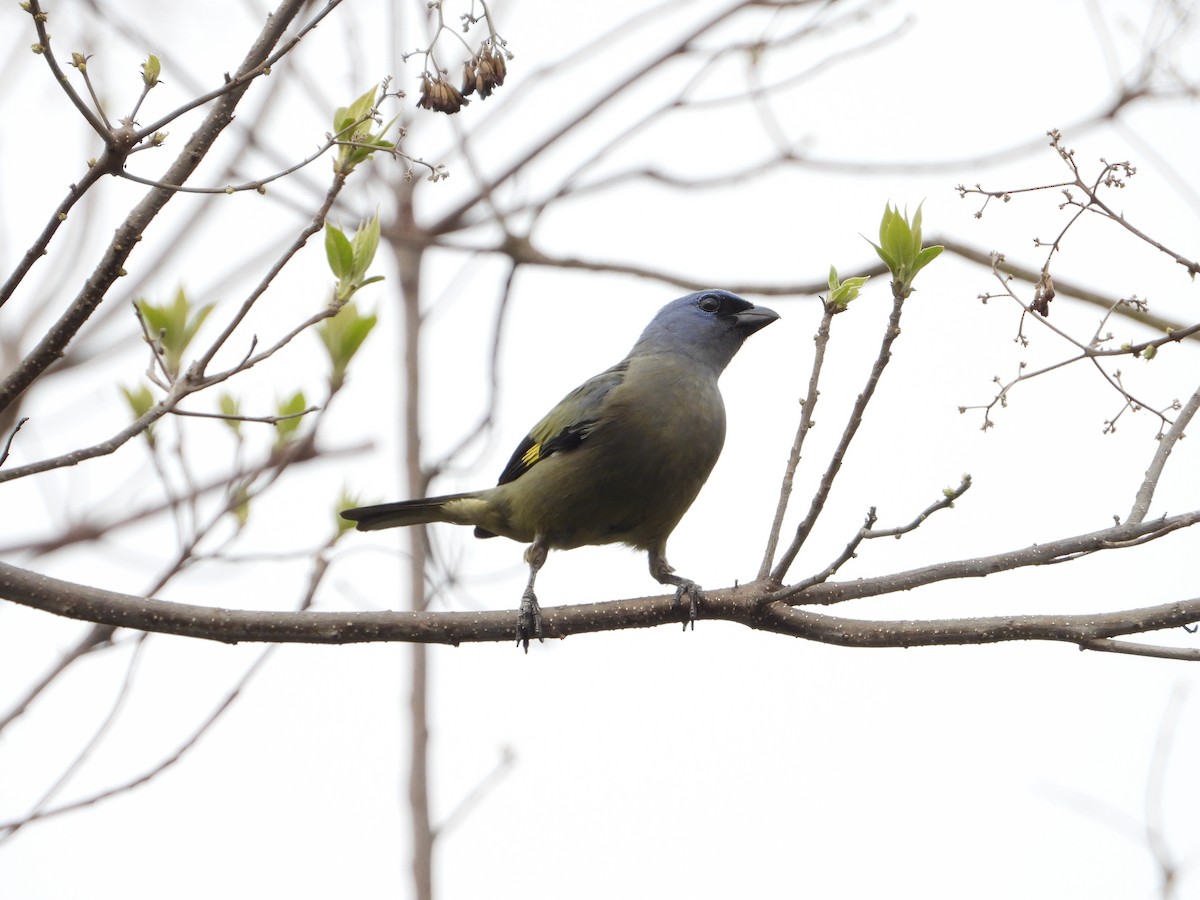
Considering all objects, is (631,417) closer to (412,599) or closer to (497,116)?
(412,599)

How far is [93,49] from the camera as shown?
18.1 ft

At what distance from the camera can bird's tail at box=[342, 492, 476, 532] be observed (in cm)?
585

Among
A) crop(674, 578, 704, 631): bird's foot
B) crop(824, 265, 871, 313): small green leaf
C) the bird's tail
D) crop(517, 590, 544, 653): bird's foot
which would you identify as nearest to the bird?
the bird's tail

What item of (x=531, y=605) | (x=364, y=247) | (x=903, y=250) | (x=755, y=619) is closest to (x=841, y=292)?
(x=903, y=250)

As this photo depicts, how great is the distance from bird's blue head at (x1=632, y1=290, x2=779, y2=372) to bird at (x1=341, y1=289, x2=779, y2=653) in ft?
0.09

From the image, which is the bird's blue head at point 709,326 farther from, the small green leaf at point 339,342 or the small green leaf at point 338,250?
the small green leaf at point 338,250

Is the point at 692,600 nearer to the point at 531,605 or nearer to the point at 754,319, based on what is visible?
the point at 531,605

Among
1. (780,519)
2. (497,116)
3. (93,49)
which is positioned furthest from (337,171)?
(497,116)

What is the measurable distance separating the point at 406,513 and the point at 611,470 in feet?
3.59

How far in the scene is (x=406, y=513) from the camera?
6.07 m

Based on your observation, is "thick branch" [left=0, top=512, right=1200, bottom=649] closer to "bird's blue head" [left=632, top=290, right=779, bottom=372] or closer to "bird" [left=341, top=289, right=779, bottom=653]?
"bird" [left=341, top=289, right=779, bottom=653]

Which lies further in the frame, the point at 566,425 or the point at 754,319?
the point at 754,319

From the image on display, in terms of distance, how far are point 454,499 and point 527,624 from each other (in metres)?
2.03

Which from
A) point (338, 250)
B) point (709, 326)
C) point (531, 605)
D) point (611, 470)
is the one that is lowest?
point (531, 605)
